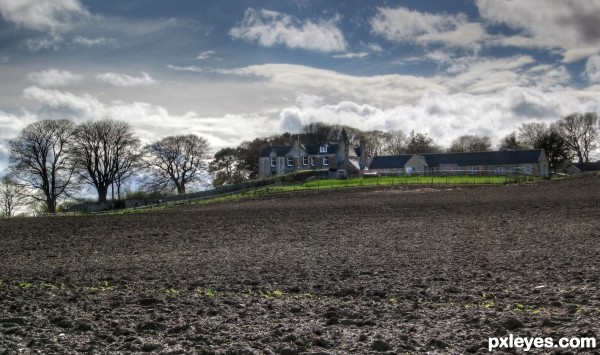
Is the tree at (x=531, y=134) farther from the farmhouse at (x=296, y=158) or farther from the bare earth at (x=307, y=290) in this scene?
the bare earth at (x=307, y=290)

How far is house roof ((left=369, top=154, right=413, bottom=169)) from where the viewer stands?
123 m

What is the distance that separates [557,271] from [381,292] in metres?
4.83

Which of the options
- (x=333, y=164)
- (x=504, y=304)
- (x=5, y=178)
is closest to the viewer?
(x=504, y=304)

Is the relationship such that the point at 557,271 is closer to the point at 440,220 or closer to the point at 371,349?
the point at 371,349

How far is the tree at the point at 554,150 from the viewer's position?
121m

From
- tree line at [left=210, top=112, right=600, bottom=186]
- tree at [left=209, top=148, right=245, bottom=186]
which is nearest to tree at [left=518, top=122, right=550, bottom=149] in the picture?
tree line at [left=210, top=112, right=600, bottom=186]

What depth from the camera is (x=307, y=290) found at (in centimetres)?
1367

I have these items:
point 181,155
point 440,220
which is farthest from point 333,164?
point 440,220

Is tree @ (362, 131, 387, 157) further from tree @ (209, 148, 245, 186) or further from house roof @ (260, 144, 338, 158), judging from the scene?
tree @ (209, 148, 245, 186)

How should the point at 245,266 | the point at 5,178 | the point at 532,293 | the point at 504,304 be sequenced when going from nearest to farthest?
the point at 504,304, the point at 532,293, the point at 245,266, the point at 5,178

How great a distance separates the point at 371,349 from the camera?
343 inches

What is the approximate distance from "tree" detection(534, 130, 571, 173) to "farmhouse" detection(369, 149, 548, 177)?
4.61 m

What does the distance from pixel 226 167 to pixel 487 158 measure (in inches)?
2125

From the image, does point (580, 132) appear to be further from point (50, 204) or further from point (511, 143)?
point (50, 204)
